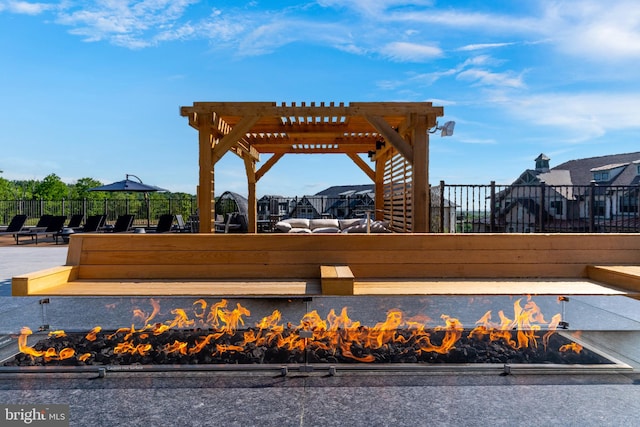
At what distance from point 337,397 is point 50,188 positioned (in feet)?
130

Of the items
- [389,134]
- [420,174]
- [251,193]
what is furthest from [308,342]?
[251,193]

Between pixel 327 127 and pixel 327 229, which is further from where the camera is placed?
pixel 327 229

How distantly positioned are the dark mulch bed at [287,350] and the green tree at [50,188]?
36852mm

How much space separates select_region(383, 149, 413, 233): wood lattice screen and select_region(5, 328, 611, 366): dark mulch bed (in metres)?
4.45

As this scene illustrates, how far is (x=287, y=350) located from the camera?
3258 mm

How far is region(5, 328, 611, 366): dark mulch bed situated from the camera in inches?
122

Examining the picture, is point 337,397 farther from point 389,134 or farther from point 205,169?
point 205,169

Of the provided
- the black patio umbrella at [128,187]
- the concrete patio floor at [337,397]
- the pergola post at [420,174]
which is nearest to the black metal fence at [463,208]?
the black patio umbrella at [128,187]

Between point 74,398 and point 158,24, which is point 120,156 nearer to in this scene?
point 158,24

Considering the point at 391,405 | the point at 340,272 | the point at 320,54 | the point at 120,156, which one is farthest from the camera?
the point at 120,156

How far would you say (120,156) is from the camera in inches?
830

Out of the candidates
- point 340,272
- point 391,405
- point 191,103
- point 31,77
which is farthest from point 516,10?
point 31,77

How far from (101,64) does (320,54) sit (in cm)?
433

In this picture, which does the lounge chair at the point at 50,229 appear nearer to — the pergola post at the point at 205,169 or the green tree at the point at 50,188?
the pergola post at the point at 205,169
